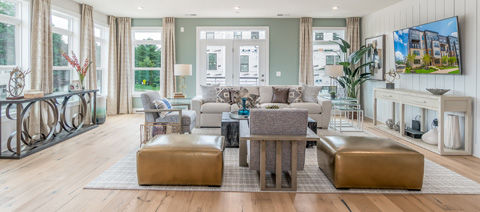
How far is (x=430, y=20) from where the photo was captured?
5.24 m

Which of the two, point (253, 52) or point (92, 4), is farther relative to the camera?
point (253, 52)

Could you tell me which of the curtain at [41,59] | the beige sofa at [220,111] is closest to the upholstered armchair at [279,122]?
the beige sofa at [220,111]

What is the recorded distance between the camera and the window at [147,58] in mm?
8445

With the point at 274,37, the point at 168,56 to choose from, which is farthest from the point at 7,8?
the point at 274,37

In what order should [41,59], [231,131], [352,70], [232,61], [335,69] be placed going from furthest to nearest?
[232,61], [352,70], [335,69], [41,59], [231,131]

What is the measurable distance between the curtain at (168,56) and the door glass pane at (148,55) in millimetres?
338

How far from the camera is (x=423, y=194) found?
9.57 feet

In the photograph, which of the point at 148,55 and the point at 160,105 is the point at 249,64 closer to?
the point at 148,55

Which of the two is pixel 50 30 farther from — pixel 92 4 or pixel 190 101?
pixel 190 101

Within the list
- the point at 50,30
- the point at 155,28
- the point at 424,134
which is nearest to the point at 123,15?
the point at 155,28

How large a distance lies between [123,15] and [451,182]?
7331 millimetres

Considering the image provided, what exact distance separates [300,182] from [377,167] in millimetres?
718

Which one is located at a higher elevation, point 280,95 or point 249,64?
point 249,64

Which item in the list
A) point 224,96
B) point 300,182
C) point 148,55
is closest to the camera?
point 300,182
